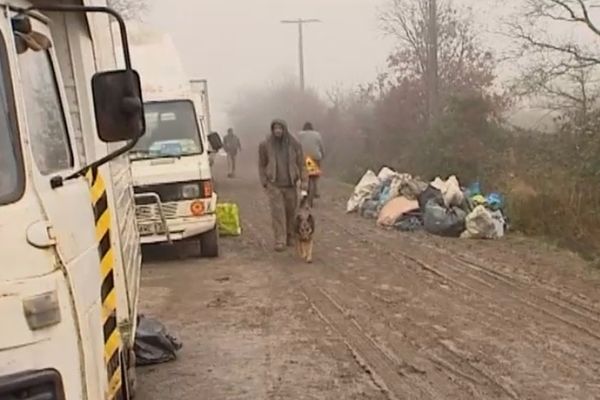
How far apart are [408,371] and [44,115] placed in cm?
440

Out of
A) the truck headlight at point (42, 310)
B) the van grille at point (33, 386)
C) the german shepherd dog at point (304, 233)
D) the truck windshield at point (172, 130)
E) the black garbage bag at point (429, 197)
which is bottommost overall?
the black garbage bag at point (429, 197)

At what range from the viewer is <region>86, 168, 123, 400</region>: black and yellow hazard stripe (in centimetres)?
503

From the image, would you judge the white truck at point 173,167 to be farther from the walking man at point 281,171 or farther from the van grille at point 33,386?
the van grille at point 33,386

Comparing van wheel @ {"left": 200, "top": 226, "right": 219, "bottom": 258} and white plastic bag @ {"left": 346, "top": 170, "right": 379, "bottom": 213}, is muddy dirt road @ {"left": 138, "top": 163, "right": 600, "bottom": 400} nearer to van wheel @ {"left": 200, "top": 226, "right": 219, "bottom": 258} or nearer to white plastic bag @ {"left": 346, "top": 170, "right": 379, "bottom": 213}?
van wheel @ {"left": 200, "top": 226, "right": 219, "bottom": 258}

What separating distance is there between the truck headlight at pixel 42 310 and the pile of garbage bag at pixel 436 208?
13.3m

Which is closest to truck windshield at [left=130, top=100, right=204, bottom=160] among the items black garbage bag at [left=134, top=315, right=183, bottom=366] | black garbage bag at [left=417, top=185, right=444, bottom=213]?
black garbage bag at [left=417, top=185, right=444, bottom=213]

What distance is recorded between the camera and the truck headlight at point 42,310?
11.3ft

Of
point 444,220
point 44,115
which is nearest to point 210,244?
point 444,220

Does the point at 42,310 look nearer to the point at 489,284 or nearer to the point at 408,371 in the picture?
the point at 408,371

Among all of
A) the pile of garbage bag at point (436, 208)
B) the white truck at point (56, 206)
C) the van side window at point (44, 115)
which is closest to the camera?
the white truck at point (56, 206)

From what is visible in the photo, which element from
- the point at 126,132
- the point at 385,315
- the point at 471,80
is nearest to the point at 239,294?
the point at 385,315

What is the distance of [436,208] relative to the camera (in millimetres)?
17344

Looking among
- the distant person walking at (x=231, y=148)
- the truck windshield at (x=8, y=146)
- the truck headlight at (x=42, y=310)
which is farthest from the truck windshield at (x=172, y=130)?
the distant person walking at (x=231, y=148)

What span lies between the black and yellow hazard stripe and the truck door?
41 cm
